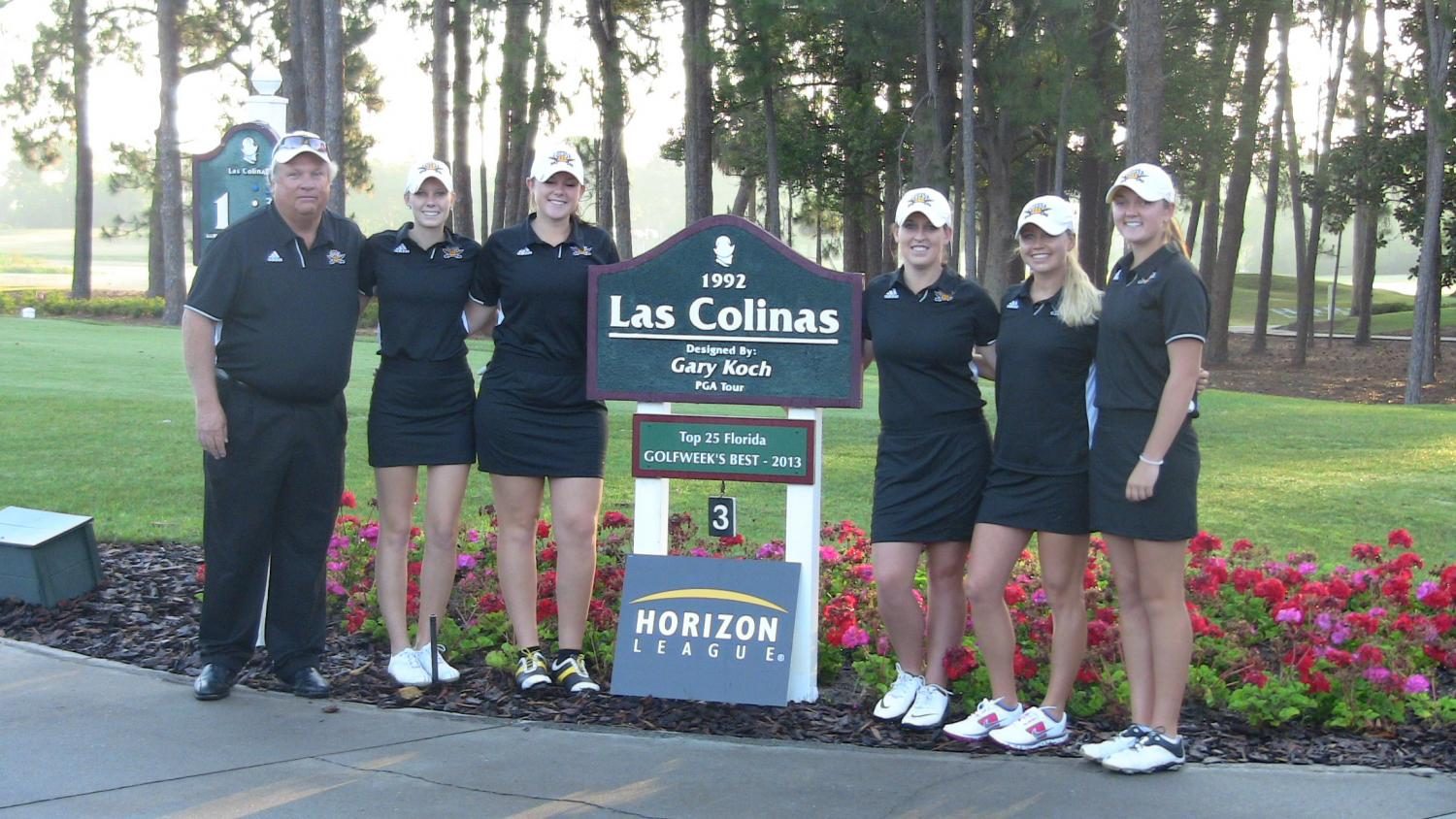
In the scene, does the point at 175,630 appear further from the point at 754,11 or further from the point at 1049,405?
the point at 754,11

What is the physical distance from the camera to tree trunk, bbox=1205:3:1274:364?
1369 inches

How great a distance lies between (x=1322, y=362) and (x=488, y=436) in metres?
35.3

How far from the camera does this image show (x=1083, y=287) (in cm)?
497

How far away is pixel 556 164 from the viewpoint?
5688 mm

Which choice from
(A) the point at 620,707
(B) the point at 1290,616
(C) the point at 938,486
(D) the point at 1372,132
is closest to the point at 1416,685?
(B) the point at 1290,616

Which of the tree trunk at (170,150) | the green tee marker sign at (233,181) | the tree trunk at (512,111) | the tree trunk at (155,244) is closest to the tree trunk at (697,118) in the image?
the tree trunk at (512,111)

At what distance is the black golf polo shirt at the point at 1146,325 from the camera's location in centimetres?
461

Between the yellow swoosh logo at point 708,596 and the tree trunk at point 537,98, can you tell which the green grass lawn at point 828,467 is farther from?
the tree trunk at point 537,98

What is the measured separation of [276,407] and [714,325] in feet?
5.63

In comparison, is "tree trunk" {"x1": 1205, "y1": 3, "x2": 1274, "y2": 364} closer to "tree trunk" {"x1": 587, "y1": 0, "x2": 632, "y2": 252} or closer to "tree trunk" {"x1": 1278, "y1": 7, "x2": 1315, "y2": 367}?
"tree trunk" {"x1": 1278, "y1": 7, "x2": 1315, "y2": 367}

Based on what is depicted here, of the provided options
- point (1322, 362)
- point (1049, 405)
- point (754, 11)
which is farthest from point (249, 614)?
point (1322, 362)

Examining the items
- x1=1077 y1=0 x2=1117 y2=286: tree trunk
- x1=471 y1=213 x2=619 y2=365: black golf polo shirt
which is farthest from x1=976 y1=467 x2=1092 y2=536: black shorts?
x1=1077 y1=0 x2=1117 y2=286: tree trunk

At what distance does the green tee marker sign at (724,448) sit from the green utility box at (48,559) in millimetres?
3019

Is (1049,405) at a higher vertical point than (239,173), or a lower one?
lower
